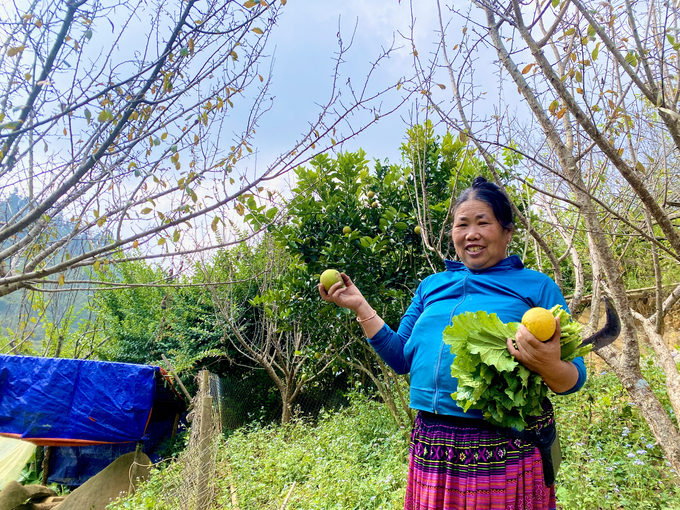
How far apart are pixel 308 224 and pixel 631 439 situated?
3.08 m

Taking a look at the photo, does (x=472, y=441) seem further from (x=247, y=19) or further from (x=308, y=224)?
(x=308, y=224)

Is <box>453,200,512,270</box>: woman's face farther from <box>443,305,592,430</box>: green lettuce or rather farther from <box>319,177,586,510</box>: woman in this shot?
<box>443,305,592,430</box>: green lettuce

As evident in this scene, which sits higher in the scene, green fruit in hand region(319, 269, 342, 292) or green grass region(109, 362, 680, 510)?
green fruit in hand region(319, 269, 342, 292)

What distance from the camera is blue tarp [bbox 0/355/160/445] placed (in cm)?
592

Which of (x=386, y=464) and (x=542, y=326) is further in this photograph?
(x=386, y=464)

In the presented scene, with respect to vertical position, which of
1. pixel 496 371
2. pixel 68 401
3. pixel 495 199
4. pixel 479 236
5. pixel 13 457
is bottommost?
pixel 13 457

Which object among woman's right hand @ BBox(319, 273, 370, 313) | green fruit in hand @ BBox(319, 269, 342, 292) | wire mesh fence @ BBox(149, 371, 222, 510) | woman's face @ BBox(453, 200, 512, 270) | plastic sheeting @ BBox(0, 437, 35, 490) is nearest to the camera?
woman's face @ BBox(453, 200, 512, 270)

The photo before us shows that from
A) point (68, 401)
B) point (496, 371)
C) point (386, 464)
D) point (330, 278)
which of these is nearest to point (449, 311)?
point (496, 371)

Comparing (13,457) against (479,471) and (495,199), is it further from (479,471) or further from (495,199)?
(495,199)

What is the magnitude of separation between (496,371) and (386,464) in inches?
120

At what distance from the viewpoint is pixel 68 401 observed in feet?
19.7

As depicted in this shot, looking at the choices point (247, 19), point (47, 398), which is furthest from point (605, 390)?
point (47, 398)

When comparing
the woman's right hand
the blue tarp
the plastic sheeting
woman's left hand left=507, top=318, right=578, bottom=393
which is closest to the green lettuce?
woman's left hand left=507, top=318, right=578, bottom=393

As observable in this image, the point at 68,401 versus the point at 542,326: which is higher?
the point at 542,326
